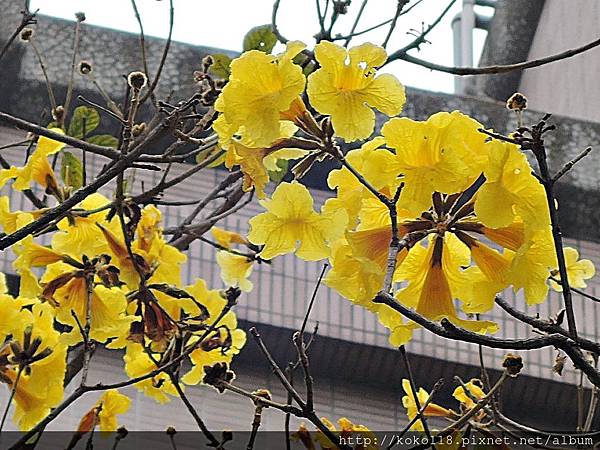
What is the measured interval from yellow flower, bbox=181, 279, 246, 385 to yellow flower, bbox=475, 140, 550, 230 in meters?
0.74

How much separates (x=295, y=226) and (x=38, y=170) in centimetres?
57

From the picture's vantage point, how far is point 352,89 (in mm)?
917

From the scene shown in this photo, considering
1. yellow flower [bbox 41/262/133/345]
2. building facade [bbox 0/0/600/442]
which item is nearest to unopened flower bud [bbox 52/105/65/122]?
yellow flower [bbox 41/262/133/345]

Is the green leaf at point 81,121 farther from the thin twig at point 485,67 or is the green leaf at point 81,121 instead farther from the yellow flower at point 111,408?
the thin twig at point 485,67

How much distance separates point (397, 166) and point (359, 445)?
54 cm

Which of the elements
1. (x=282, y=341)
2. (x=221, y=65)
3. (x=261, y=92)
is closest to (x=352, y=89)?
(x=261, y=92)

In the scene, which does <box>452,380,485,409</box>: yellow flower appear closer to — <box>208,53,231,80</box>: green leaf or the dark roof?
<box>208,53,231,80</box>: green leaf

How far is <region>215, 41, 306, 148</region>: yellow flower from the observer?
89cm

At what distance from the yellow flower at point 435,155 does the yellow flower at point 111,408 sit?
0.87 meters

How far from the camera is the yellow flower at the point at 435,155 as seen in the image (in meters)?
0.85

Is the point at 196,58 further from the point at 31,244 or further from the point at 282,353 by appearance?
the point at 31,244

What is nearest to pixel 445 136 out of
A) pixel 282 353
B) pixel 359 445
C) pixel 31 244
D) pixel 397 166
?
pixel 397 166

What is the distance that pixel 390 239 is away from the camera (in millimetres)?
920

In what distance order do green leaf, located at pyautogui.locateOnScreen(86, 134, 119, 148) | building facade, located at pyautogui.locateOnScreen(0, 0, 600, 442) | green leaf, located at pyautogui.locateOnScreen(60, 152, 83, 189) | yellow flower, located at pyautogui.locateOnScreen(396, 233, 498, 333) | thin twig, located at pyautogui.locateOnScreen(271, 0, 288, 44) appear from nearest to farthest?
yellow flower, located at pyautogui.locateOnScreen(396, 233, 498, 333), thin twig, located at pyautogui.locateOnScreen(271, 0, 288, 44), green leaf, located at pyautogui.locateOnScreen(60, 152, 83, 189), green leaf, located at pyautogui.locateOnScreen(86, 134, 119, 148), building facade, located at pyautogui.locateOnScreen(0, 0, 600, 442)
